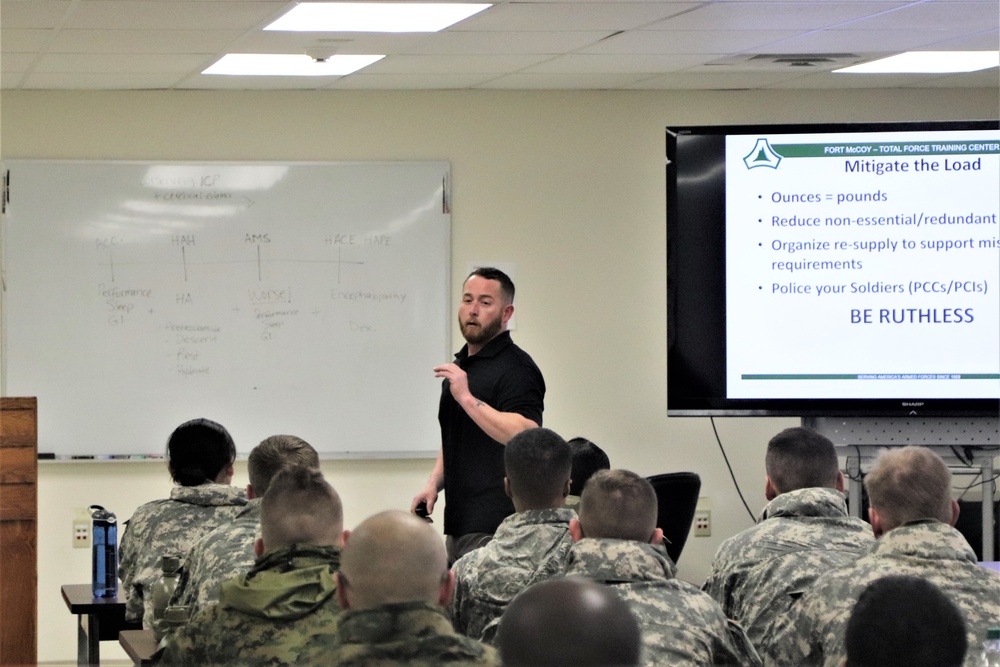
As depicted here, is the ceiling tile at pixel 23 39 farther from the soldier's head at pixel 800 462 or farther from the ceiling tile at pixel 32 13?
the soldier's head at pixel 800 462

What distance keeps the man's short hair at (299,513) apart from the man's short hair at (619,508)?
Result: 1.68 feet

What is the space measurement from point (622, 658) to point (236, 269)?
466cm

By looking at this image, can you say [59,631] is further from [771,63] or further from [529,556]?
[771,63]

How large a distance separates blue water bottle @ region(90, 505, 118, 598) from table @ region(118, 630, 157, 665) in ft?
2.23

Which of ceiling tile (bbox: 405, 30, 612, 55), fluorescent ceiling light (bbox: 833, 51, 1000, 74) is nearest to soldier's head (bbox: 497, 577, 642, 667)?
ceiling tile (bbox: 405, 30, 612, 55)

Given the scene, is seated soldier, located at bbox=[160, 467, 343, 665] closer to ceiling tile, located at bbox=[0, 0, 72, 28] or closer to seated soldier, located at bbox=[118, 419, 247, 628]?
seated soldier, located at bbox=[118, 419, 247, 628]

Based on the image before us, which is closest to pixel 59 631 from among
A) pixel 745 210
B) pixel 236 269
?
pixel 236 269

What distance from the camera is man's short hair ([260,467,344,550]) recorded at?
7.93 ft

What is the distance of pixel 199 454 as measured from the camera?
12.2ft

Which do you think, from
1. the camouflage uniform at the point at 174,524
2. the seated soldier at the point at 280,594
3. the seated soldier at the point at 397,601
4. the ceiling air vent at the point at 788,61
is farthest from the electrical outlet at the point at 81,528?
the seated soldier at the point at 397,601

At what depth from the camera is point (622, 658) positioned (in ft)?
5.10

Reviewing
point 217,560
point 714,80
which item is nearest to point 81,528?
point 217,560

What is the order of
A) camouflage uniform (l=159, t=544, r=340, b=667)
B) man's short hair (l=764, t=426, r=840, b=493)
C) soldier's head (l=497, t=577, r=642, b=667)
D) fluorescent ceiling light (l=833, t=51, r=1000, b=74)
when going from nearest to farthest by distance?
soldier's head (l=497, t=577, r=642, b=667)
camouflage uniform (l=159, t=544, r=340, b=667)
man's short hair (l=764, t=426, r=840, b=493)
fluorescent ceiling light (l=833, t=51, r=1000, b=74)

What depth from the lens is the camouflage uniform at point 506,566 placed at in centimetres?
291
